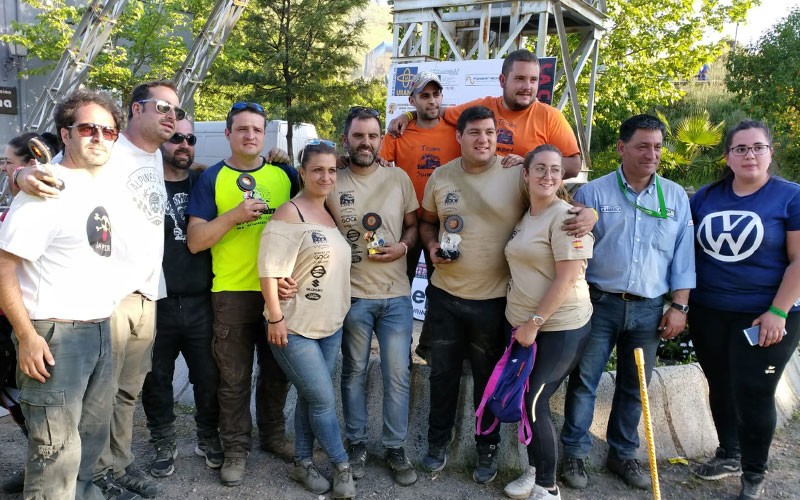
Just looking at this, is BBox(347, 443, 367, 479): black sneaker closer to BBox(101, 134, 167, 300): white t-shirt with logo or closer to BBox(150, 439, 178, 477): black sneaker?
BBox(150, 439, 178, 477): black sneaker

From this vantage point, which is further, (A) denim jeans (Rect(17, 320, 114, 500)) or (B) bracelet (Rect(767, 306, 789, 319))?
(B) bracelet (Rect(767, 306, 789, 319))

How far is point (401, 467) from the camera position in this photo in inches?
149

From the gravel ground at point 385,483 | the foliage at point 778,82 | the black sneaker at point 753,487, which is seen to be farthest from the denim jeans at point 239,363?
the foliage at point 778,82

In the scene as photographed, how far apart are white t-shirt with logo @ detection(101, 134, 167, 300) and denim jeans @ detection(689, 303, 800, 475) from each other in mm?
3487

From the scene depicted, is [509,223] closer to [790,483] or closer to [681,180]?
[790,483]

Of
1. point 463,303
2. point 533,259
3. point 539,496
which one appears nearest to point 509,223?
point 533,259

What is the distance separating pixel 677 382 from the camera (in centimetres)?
442

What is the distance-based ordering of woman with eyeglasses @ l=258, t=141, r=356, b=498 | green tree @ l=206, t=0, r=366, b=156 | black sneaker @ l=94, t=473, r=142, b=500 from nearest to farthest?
woman with eyeglasses @ l=258, t=141, r=356, b=498, black sneaker @ l=94, t=473, r=142, b=500, green tree @ l=206, t=0, r=366, b=156

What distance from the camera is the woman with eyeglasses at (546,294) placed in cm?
324

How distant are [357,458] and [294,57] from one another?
1663 cm

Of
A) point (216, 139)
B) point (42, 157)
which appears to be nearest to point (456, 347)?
point (42, 157)

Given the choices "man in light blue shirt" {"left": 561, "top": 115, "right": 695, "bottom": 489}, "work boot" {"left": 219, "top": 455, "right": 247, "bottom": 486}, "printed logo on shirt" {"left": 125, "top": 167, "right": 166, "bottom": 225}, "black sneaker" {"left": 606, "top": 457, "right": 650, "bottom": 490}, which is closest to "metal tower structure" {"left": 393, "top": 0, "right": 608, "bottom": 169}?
"man in light blue shirt" {"left": 561, "top": 115, "right": 695, "bottom": 489}

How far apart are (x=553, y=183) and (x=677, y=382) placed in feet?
7.24

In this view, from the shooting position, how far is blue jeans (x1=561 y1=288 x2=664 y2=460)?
3.67 m
